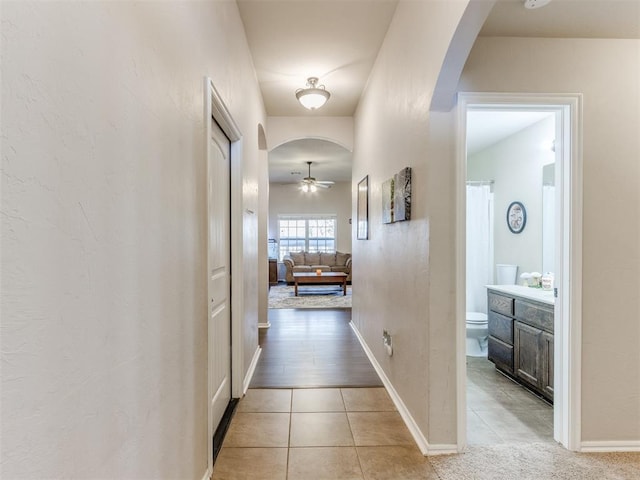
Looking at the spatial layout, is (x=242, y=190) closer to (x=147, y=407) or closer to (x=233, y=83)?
(x=233, y=83)

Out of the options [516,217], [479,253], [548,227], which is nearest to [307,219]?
[479,253]

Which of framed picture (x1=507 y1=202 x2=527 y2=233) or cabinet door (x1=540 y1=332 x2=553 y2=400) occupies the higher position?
framed picture (x1=507 y1=202 x2=527 y2=233)

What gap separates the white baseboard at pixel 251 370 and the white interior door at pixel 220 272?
21 centimetres

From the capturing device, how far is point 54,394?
2.32 feet

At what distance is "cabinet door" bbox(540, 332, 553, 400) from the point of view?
8.37ft

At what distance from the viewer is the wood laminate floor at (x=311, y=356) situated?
9.81 feet

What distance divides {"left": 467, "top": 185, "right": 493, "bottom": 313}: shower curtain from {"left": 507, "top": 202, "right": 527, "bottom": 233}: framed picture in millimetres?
212

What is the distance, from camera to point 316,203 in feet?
34.0

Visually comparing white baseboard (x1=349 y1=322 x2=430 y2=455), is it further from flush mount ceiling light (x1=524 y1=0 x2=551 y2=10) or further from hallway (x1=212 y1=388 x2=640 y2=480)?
flush mount ceiling light (x1=524 y1=0 x2=551 y2=10)

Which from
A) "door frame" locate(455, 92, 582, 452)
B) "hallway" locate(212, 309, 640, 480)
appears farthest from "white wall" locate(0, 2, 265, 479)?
"door frame" locate(455, 92, 582, 452)

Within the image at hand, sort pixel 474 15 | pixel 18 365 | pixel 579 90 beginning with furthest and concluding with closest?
1. pixel 579 90
2. pixel 474 15
3. pixel 18 365

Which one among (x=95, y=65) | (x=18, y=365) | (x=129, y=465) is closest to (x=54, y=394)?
(x=18, y=365)

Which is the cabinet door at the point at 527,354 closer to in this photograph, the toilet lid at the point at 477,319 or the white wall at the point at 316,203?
the toilet lid at the point at 477,319

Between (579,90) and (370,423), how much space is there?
8.18 ft
